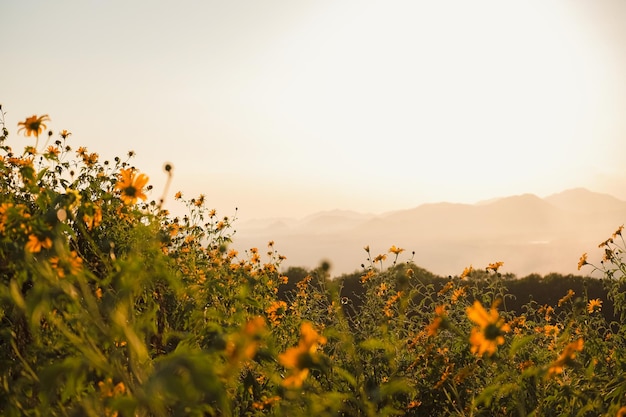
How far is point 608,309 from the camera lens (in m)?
9.76

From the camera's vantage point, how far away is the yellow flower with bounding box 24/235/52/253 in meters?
1.82

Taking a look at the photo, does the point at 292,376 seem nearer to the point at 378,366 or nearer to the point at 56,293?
the point at 56,293

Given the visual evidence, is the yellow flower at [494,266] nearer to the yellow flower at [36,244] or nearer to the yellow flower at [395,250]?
the yellow flower at [395,250]

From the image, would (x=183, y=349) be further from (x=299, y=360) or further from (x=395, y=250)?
(x=395, y=250)

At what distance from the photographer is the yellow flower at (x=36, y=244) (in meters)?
1.82

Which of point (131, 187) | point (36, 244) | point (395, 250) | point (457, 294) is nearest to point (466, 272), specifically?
point (457, 294)

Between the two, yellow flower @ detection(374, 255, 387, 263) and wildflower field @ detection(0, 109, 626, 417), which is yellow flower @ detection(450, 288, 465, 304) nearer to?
wildflower field @ detection(0, 109, 626, 417)

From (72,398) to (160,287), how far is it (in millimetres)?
848

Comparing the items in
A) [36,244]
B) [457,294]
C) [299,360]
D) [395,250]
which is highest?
[36,244]

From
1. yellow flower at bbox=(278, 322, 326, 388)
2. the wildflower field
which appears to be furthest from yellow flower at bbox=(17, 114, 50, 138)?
yellow flower at bbox=(278, 322, 326, 388)

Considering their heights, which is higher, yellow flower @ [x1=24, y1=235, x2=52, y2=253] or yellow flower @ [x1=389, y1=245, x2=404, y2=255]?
yellow flower @ [x1=24, y1=235, x2=52, y2=253]

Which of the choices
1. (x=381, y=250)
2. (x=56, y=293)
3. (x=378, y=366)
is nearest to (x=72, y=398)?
(x=56, y=293)

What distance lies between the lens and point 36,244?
6.04 ft

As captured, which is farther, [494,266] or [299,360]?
[494,266]
